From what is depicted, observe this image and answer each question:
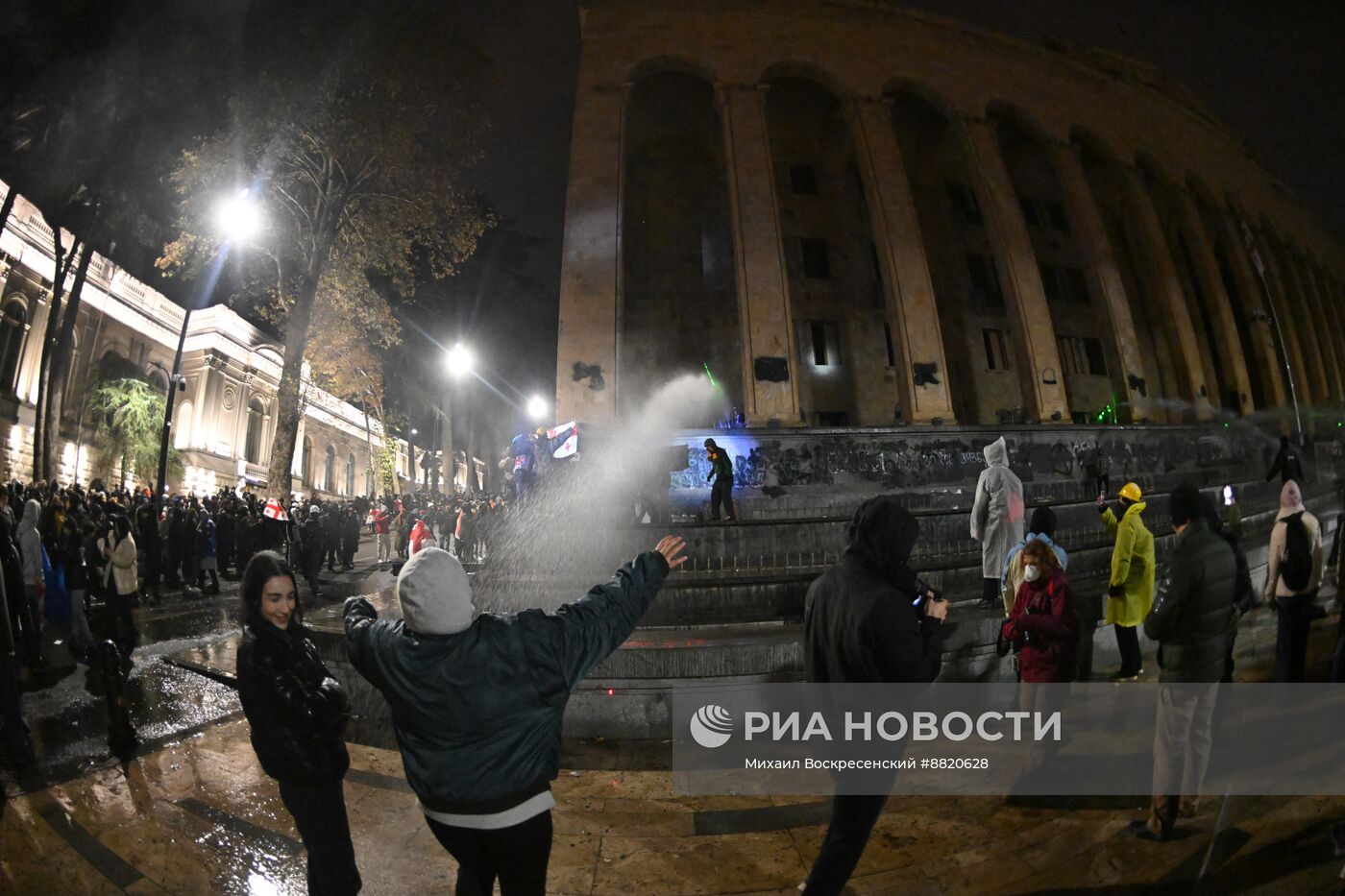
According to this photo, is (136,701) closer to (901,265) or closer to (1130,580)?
(1130,580)

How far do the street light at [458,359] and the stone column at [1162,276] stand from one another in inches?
1192

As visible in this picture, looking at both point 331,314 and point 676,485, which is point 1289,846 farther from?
point 331,314

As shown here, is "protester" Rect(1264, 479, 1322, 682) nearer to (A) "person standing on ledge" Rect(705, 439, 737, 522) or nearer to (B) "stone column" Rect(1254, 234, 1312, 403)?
(A) "person standing on ledge" Rect(705, 439, 737, 522)

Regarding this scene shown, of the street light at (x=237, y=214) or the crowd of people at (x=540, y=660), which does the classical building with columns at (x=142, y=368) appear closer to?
the street light at (x=237, y=214)

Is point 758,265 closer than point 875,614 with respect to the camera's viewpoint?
No

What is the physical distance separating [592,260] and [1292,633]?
55.9 feet

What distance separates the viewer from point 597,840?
354 centimetres


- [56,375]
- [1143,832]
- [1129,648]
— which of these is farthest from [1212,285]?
Answer: [56,375]

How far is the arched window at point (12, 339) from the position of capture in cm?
2200

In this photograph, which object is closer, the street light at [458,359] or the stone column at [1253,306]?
the street light at [458,359]

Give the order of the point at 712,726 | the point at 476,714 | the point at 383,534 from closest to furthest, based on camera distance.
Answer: the point at 476,714, the point at 712,726, the point at 383,534

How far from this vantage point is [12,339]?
22516 millimetres

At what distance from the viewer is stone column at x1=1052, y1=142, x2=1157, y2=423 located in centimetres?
2233

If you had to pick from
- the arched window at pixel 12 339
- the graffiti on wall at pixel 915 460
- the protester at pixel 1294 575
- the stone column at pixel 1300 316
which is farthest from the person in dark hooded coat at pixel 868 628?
the stone column at pixel 1300 316
